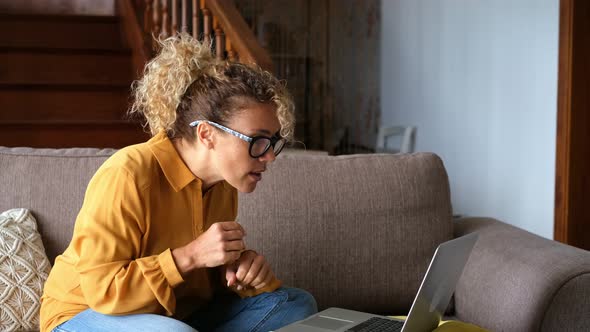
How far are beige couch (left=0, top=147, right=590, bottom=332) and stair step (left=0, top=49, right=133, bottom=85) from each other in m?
2.53

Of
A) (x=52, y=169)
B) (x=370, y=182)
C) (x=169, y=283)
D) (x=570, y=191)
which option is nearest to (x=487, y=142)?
(x=570, y=191)

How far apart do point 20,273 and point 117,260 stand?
54 cm

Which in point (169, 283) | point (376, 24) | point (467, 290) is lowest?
point (467, 290)

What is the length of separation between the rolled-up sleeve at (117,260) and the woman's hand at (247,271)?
0.43 feet

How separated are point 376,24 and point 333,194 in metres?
4.17

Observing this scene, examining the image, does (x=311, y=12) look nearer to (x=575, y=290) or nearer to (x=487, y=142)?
(x=487, y=142)

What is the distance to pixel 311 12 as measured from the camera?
596 cm

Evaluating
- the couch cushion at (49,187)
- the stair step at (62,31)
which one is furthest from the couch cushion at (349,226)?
the stair step at (62,31)

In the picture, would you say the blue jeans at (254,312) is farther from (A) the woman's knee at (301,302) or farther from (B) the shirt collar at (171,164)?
(B) the shirt collar at (171,164)

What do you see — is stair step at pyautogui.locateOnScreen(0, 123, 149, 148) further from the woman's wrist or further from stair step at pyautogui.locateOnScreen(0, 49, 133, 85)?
the woman's wrist

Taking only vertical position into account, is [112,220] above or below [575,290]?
above

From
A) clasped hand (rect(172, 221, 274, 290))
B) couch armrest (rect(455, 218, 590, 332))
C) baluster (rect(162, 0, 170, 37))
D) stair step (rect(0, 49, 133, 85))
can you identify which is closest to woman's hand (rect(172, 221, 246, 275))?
clasped hand (rect(172, 221, 274, 290))

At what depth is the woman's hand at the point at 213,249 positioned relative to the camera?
1.43m

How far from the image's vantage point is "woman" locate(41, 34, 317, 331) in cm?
145
